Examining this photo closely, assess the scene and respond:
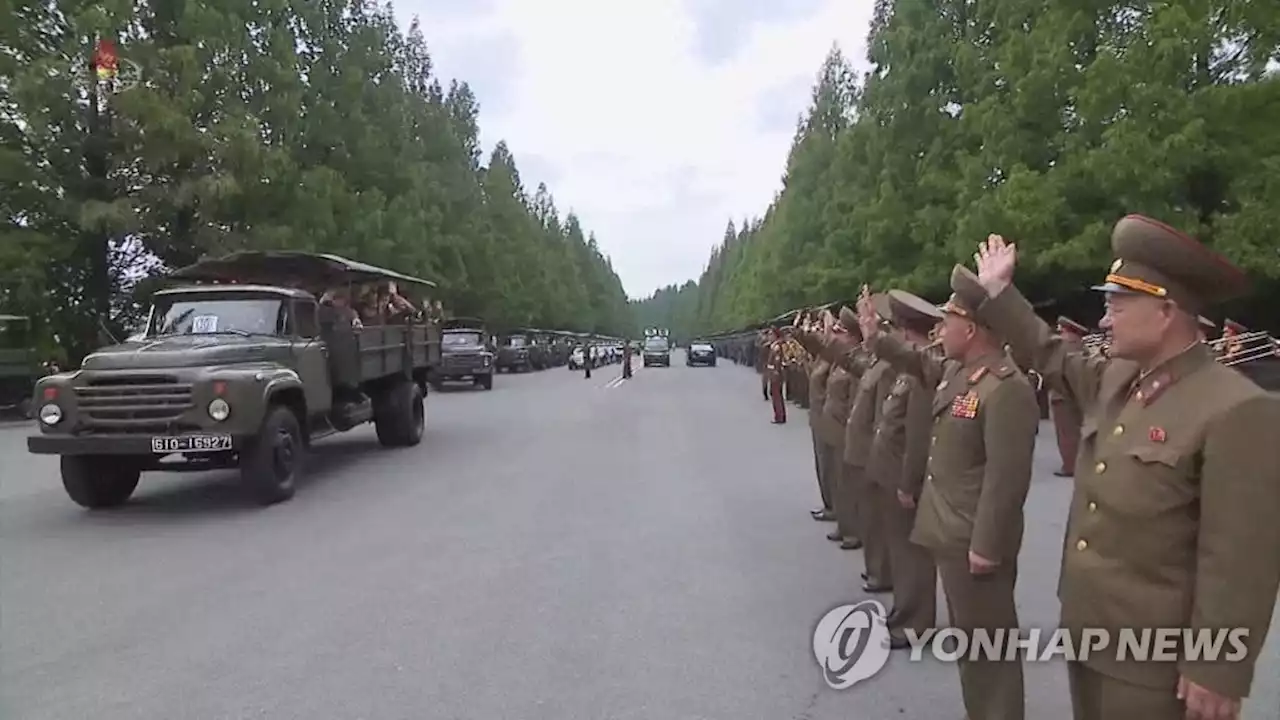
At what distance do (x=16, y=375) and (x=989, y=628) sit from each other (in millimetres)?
22459

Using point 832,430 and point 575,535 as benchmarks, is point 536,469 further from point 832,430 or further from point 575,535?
point 832,430

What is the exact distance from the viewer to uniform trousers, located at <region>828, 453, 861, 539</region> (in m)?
7.84

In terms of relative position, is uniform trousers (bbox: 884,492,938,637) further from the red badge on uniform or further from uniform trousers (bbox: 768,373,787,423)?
uniform trousers (bbox: 768,373,787,423)

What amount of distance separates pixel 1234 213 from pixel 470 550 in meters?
14.1

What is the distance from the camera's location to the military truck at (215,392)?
9.76m

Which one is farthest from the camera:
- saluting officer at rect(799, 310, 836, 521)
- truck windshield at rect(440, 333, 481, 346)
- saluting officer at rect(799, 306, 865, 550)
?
truck windshield at rect(440, 333, 481, 346)

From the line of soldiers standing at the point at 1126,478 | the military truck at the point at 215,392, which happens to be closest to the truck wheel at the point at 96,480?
the military truck at the point at 215,392

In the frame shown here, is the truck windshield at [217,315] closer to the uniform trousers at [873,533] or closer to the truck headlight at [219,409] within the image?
the truck headlight at [219,409]

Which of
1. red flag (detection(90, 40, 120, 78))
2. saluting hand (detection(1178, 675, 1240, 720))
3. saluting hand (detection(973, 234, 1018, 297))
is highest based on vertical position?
red flag (detection(90, 40, 120, 78))

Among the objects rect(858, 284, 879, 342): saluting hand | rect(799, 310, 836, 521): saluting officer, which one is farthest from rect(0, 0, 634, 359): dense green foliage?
rect(858, 284, 879, 342): saluting hand

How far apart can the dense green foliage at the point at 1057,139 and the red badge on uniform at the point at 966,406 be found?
44.2 feet

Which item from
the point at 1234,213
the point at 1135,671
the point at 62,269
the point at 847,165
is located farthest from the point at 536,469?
the point at 847,165

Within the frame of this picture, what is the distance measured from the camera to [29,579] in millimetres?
7418

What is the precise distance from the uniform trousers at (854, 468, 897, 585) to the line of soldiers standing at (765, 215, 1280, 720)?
2.31 meters
